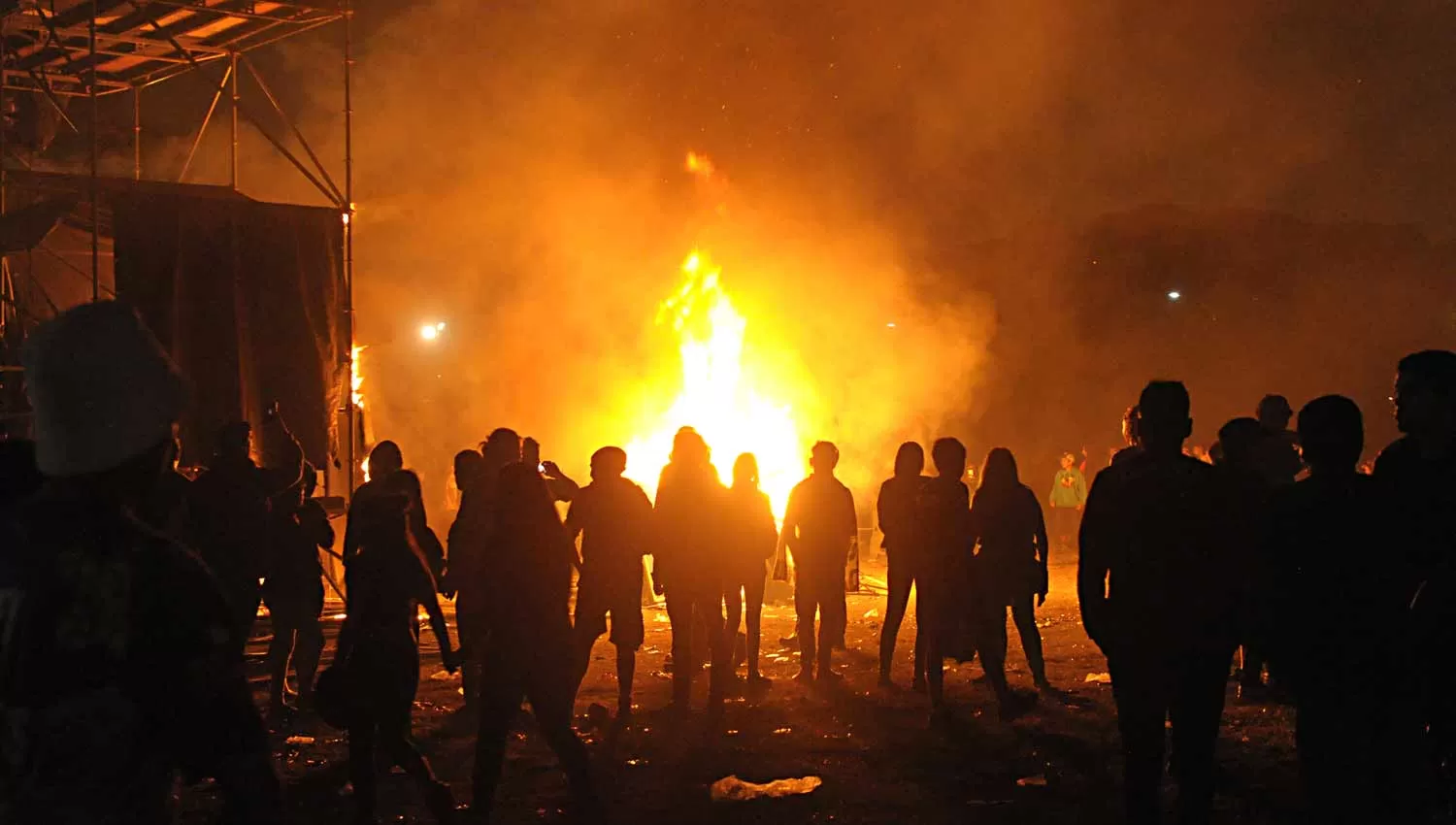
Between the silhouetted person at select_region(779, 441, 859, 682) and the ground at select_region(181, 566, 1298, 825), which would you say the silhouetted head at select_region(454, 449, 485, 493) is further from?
the silhouetted person at select_region(779, 441, 859, 682)

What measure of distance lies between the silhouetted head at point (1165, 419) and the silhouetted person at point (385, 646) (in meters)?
3.32

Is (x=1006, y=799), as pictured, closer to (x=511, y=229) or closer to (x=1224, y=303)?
(x=511, y=229)

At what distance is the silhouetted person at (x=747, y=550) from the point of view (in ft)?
29.4

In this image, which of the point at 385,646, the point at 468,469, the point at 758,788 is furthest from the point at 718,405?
the point at 385,646

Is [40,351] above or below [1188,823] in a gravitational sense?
above

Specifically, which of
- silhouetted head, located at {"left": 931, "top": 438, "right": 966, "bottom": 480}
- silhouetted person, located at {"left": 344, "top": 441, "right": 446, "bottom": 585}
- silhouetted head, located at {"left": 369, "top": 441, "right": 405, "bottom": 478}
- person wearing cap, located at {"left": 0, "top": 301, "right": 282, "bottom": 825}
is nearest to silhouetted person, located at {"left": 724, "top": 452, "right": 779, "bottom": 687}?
silhouetted head, located at {"left": 931, "top": 438, "right": 966, "bottom": 480}

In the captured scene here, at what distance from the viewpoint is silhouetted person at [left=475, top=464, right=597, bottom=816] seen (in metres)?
5.55

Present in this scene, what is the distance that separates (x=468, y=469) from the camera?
7961 mm

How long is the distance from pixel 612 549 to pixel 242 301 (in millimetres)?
6842

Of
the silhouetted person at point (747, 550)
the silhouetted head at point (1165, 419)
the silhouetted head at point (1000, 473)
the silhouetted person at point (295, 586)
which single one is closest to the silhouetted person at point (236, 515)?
the silhouetted person at point (295, 586)

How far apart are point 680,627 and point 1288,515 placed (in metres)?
4.67

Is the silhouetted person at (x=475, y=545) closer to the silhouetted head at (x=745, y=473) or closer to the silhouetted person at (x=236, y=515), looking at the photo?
the silhouetted person at (x=236, y=515)

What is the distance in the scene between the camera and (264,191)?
18.6 meters

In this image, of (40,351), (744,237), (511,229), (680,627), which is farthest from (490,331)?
(40,351)
